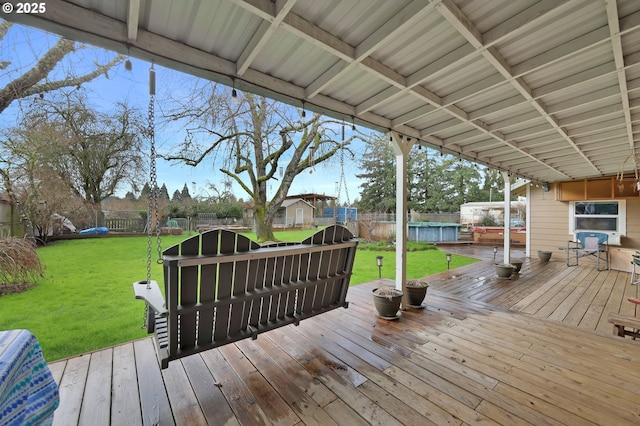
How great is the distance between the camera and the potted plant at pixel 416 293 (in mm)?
3473

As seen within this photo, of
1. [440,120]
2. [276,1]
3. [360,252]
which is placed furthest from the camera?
[360,252]

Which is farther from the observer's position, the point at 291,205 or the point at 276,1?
the point at 291,205

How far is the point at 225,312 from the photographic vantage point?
6.08 ft

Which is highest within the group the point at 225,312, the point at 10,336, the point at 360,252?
the point at 10,336

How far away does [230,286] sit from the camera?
1.83 metres

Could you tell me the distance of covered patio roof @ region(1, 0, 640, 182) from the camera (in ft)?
4.61

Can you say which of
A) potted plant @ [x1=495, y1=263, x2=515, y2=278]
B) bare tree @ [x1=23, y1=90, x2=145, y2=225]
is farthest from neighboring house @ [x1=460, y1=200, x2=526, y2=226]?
bare tree @ [x1=23, y1=90, x2=145, y2=225]

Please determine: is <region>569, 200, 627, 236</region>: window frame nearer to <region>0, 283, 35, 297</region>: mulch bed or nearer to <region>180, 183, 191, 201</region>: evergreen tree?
<region>180, 183, 191, 201</region>: evergreen tree

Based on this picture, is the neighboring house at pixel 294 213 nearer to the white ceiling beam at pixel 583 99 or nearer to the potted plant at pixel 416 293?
the potted plant at pixel 416 293

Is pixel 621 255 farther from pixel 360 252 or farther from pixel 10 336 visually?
pixel 10 336

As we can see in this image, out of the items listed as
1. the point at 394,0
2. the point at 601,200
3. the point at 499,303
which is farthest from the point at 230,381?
the point at 601,200

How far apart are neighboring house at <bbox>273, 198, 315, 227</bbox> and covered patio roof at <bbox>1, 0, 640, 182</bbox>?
7.36 metres

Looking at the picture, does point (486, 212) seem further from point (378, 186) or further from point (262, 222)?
point (262, 222)

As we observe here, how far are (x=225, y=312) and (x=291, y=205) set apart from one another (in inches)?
362
